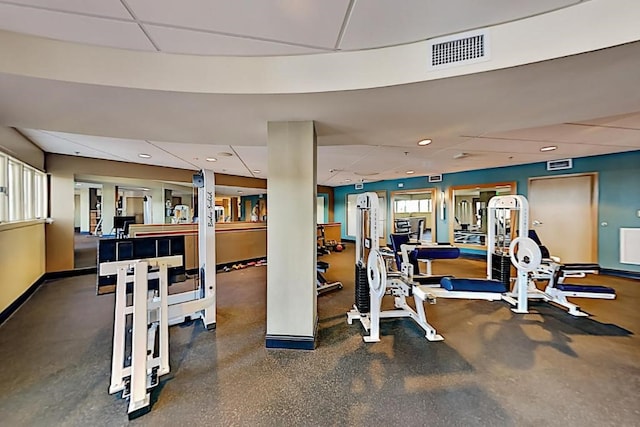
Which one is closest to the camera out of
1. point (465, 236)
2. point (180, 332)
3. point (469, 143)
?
point (180, 332)

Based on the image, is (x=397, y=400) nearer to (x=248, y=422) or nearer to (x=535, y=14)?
(x=248, y=422)

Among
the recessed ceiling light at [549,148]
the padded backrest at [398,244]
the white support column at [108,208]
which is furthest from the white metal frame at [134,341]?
the white support column at [108,208]

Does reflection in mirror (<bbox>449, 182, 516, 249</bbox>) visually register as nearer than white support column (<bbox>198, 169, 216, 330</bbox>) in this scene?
No

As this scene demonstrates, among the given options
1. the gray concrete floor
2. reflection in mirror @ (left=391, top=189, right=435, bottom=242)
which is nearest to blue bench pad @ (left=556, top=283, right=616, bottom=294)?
the gray concrete floor

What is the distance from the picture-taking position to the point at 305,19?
166 centimetres

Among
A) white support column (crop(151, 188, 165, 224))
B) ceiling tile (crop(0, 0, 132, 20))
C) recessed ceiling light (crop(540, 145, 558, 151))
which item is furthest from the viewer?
white support column (crop(151, 188, 165, 224))

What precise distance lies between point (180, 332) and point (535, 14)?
4.05 metres

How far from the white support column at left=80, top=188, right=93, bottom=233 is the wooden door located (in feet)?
53.8

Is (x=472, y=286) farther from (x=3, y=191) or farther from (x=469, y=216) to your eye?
(x=469, y=216)

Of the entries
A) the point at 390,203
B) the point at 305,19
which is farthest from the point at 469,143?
the point at 390,203

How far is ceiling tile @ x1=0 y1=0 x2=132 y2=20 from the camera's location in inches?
59.1

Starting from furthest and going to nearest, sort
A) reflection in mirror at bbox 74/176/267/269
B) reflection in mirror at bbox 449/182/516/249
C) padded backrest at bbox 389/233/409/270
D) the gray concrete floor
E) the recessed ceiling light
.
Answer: reflection in mirror at bbox 449/182/516/249
reflection in mirror at bbox 74/176/267/269
the recessed ceiling light
padded backrest at bbox 389/233/409/270
the gray concrete floor

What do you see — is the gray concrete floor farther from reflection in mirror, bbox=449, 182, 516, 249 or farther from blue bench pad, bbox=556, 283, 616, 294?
reflection in mirror, bbox=449, 182, 516, 249

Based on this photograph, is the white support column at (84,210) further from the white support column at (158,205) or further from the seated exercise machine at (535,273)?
the seated exercise machine at (535,273)
